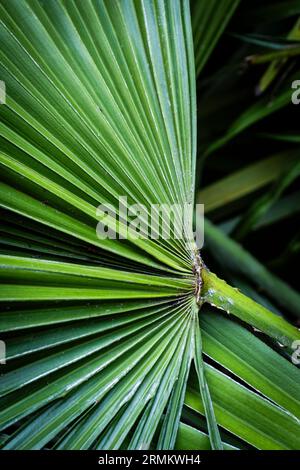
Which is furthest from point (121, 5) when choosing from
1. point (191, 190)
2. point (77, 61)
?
point (191, 190)
